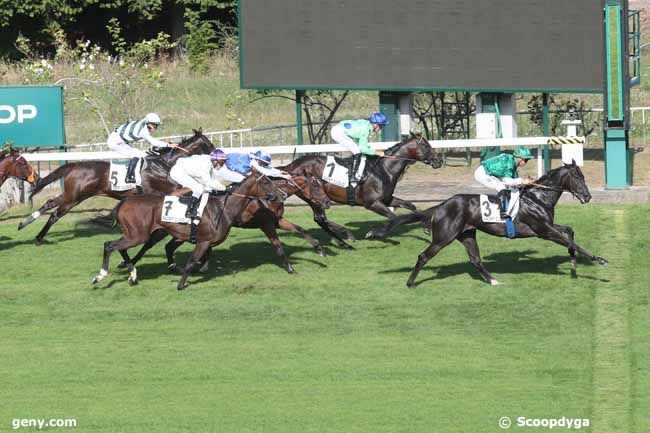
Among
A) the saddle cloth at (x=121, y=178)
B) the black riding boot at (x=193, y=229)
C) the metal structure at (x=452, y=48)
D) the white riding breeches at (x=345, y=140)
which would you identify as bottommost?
the black riding boot at (x=193, y=229)

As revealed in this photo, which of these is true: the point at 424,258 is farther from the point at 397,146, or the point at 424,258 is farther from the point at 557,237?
the point at 397,146

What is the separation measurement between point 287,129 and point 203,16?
35.9 feet

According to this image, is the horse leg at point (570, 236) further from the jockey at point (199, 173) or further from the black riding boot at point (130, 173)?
the black riding boot at point (130, 173)

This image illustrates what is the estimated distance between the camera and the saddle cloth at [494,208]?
603 inches

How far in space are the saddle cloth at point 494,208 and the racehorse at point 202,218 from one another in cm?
236

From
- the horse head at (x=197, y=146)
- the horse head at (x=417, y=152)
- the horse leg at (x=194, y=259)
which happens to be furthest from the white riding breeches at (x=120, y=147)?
the horse head at (x=417, y=152)

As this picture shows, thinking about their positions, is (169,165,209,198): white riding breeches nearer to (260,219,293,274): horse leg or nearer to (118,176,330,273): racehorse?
(118,176,330,273): racehorse

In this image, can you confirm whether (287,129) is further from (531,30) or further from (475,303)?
(475,303)

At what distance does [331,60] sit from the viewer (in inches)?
819

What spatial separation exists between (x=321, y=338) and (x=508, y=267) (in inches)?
129

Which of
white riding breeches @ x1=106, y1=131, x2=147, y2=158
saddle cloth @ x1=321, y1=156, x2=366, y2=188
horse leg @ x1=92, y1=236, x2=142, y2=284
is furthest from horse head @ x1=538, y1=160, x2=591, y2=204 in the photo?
white riding breeches @ x1=106, y1=131, x2=147, y2=158

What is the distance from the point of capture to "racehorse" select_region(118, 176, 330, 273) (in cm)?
1631

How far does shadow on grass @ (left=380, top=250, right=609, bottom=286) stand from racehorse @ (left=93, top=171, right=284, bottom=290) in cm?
192

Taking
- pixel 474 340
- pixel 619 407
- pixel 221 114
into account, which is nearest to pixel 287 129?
pixel 221 114
